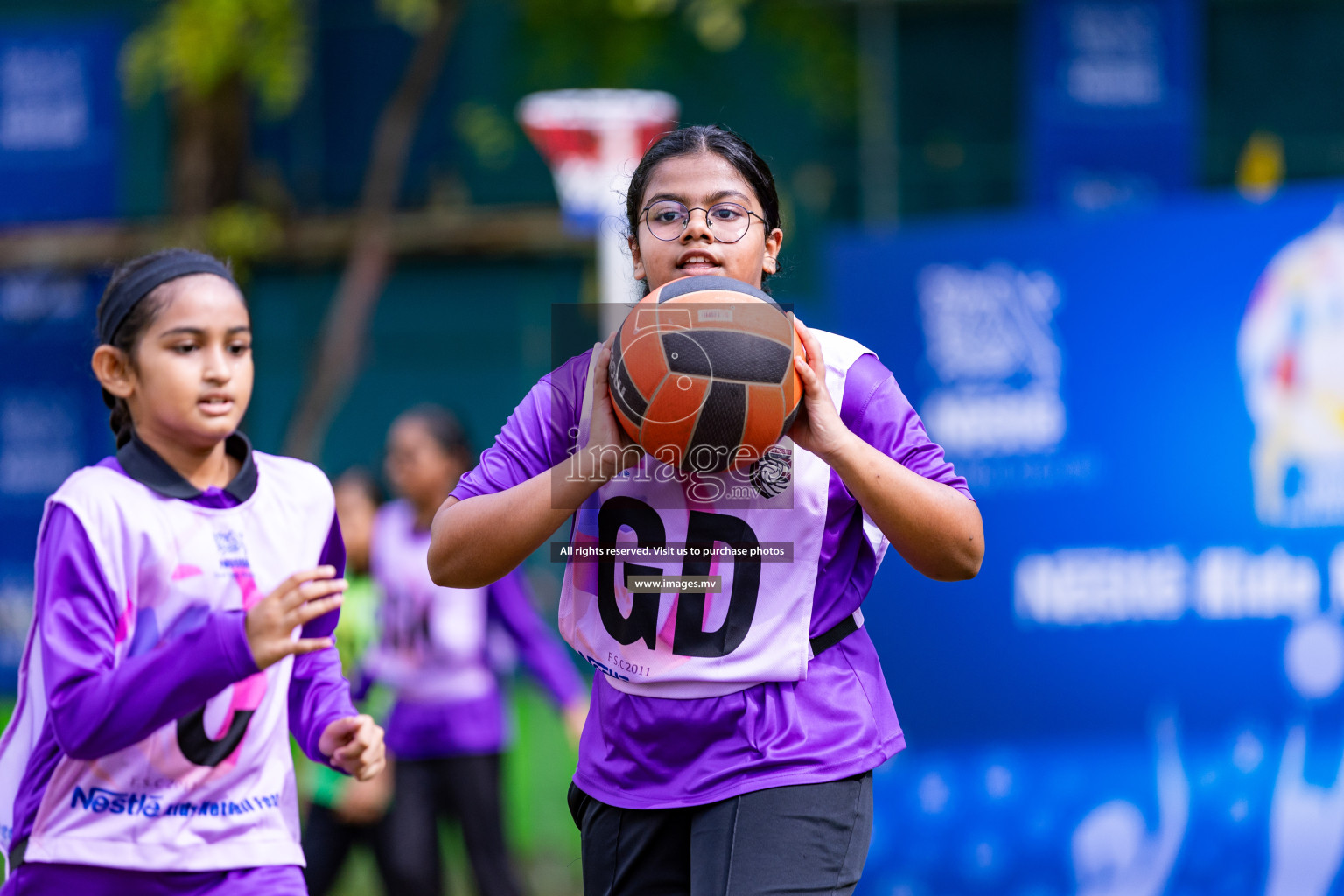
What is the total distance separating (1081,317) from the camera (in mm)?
5844

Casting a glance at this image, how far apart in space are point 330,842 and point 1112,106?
22.5ft

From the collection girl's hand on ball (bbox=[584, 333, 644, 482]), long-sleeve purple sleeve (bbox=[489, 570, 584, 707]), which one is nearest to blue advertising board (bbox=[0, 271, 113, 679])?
long-sleeve purple sleeve (bbox=[489, 570, 584, 707])

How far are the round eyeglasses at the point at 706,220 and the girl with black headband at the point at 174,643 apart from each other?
87cm

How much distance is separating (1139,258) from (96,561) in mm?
4274

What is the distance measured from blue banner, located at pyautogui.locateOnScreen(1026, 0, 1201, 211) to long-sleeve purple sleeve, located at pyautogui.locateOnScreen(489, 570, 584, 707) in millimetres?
5101

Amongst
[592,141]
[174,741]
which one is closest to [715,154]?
[174,741]

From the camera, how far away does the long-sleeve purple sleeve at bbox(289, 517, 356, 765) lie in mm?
3068

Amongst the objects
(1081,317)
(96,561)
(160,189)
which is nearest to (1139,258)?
(1081,317)

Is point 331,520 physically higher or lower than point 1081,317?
lower

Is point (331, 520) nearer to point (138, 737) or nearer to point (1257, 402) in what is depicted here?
point (138, 737)

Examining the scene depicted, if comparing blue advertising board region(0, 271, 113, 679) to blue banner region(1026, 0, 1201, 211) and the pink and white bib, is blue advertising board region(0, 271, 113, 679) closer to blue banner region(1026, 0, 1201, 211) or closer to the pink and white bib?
blue banner region(1026, 0, 1201, 211)

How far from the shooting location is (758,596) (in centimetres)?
254

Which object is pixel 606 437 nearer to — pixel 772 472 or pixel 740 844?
pixel 772 472

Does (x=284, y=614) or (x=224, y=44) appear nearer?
(x=284, y=614)
